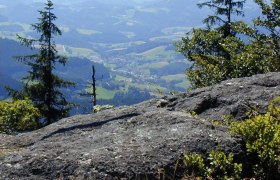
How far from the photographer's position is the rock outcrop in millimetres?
6789

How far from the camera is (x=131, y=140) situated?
7832 millimetres

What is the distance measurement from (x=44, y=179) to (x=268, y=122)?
3780 mm

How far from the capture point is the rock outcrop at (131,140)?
6.79 metres

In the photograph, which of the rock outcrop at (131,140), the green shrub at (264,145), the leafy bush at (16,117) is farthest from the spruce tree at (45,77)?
the green shrub at (264,145)

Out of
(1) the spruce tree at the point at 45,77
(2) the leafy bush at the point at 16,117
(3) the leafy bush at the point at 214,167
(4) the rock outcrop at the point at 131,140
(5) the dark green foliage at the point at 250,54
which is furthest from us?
(1) the spruce tree at the point at 45,77

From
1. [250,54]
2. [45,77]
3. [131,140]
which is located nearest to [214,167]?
[131,140]

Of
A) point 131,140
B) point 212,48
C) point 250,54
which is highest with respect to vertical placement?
point 212,48

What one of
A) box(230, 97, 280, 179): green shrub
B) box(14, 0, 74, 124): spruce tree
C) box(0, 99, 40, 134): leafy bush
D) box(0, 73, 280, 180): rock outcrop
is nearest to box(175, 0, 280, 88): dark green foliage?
box(0, 73, 280, 180): rock outcrop

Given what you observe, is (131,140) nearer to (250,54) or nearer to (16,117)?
(250,54)

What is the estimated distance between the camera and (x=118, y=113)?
10.2 m

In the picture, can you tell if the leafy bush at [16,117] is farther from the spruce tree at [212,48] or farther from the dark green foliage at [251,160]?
the dark green foliage at [251,160]

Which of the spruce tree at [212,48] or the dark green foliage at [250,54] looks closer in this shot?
the dark green foliage at [250,54]

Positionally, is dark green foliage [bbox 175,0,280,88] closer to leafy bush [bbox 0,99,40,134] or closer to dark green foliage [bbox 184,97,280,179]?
leafy bush [bbox 0,99,40,134]

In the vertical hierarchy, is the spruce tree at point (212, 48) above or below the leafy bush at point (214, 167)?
above
